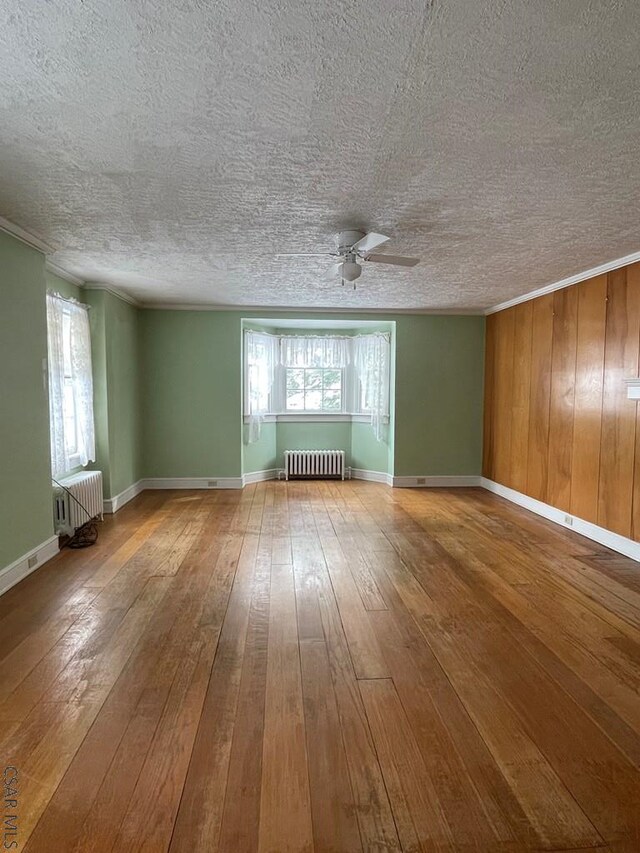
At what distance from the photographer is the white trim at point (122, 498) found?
5.27 m

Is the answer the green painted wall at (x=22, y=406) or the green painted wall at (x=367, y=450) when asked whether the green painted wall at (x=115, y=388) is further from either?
the green painted wall at (x=367, y=450)

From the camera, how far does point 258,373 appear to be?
7105mm

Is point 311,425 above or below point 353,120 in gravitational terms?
below

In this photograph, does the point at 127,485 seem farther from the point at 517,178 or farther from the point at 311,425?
the point at 517,178

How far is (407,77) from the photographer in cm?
167

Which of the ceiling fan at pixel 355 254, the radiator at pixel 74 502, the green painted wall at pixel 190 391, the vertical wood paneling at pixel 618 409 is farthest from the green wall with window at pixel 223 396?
the ceiling fan at pixel 355 254

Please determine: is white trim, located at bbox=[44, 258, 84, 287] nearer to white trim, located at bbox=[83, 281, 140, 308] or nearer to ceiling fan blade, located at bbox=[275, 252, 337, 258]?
white trim, located at bbox=[83, 281, 140, 308]

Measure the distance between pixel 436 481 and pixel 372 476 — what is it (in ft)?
3.29

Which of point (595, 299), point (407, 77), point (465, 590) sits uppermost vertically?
point (407, 77)

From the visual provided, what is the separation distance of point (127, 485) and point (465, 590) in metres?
4.23

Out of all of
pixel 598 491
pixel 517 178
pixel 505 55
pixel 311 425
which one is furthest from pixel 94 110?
pixel 311 425

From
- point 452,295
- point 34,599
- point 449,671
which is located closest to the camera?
point 449,671

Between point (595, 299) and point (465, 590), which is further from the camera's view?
point (595, 299)

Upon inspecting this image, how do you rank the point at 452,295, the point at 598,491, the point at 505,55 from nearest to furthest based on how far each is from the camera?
the point at 505,55
the point at 598,491
the point at 452,295
